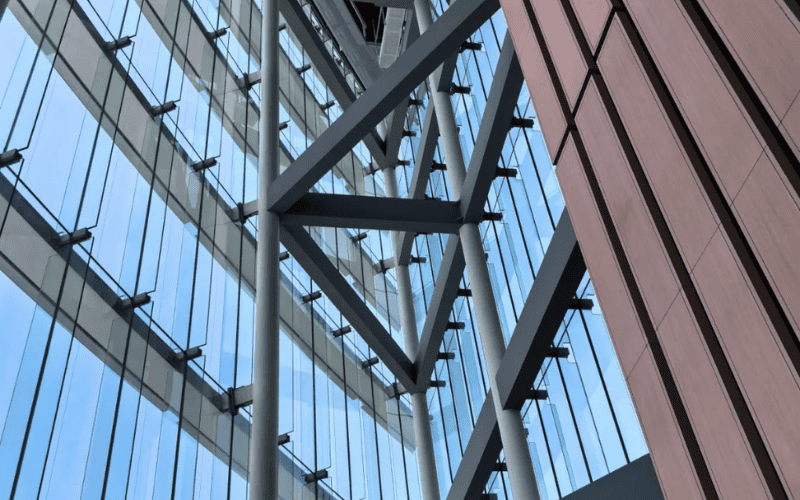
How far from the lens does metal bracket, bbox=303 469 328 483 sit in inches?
524

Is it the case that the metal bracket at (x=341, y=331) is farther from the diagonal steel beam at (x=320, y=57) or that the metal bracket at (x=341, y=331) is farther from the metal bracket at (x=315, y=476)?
the diagonal steel beam at (x=320, y=57)

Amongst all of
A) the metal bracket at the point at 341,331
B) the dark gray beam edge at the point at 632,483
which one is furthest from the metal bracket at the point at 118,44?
the dark gray beam edge at the point at 632,483

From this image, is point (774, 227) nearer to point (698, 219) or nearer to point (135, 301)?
point (698, 219)

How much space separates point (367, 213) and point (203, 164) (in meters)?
2.70

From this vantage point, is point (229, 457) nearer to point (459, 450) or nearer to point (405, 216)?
point (405, 216)

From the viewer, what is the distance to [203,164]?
503 inches

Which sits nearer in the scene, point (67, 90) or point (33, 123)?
point (33, 123)

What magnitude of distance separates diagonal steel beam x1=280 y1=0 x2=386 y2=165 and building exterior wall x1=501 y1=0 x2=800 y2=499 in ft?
36.2

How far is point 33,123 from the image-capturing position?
8.58 m

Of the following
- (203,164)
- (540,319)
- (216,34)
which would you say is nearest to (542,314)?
(540,319)

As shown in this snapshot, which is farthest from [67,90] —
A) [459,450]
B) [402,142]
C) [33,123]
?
[402,142]

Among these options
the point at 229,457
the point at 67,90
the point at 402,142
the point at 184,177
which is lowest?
the point at 229,457

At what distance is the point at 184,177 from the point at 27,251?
14.3 ft

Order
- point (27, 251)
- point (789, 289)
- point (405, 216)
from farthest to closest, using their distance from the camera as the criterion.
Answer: point (405, 216), point (27, 251), point (789, 289)
